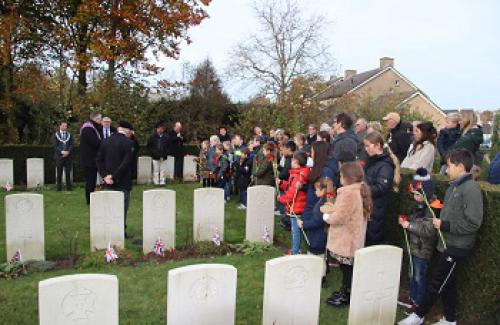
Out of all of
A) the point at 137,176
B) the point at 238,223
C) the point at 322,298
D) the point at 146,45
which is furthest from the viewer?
the point at 146,45

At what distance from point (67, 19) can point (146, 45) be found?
354 cm

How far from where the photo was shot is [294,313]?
3793mm

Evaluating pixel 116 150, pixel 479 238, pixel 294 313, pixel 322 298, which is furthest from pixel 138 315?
pixel 479 238

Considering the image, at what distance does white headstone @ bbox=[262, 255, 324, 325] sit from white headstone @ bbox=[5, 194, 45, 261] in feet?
14.2

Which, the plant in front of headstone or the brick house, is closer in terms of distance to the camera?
the plant in front of headstone

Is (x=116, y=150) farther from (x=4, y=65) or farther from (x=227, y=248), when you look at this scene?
(x=4, y=65)

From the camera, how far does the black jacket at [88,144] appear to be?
8.98 metres

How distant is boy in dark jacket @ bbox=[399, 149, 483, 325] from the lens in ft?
13.3

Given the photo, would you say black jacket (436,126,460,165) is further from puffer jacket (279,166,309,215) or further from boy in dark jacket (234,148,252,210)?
boy in dark jacket (234,148,252,210)

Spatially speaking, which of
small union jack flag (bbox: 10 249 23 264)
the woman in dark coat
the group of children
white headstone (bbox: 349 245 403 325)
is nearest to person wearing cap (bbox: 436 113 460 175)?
the woman in dark coat

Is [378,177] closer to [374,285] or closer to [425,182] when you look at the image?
[425,182]

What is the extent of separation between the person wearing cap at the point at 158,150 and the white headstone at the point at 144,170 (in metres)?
0.34

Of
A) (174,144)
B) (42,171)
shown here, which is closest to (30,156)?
(42,171)

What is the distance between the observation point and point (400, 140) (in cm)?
770
